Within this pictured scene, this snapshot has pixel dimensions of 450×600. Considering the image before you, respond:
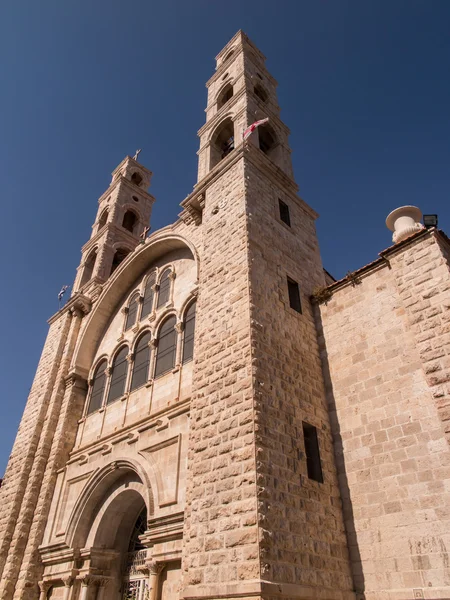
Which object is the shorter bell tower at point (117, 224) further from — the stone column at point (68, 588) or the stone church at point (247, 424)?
the stone column at point (68, 588)

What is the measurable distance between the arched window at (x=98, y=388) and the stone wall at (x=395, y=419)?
325 inches

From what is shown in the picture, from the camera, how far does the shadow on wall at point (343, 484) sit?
7.47 metres

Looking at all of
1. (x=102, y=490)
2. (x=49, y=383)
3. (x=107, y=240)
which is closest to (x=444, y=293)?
(x=102, y=490)

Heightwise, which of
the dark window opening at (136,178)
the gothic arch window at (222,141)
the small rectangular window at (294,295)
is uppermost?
the dark window opening at (136,178)

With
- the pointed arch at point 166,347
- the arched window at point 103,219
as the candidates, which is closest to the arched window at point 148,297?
the pointed arch at point 166,347

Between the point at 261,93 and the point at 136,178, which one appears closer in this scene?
the point at 261,93

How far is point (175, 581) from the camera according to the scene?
349 inches

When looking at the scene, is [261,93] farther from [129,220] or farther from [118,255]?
[129,220]

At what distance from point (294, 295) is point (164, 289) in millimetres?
5527

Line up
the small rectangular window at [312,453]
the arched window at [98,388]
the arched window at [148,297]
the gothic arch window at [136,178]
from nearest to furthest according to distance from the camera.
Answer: the small rectangular window at [312,453]
the arched window at [98,388]
the arched window at [148,297]
the gothic arch window at [136,178]

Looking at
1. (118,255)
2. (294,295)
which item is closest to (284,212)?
(294,295)

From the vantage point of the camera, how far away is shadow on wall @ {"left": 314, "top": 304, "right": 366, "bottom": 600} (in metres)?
7.47

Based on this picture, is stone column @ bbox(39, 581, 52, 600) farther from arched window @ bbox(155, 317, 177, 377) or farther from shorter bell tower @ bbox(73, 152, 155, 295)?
shorter bell tower @ bbox(73, 152, 155, 295)

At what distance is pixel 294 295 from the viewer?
1090 centimetres
